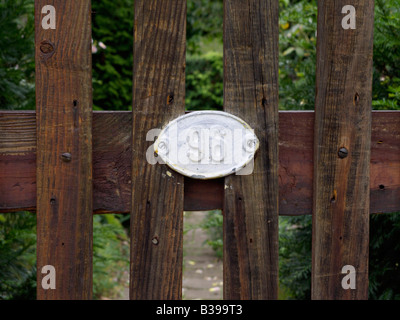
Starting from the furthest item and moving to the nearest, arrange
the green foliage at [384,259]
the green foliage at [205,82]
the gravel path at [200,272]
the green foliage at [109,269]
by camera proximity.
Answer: the green foliage at [205,82] → the gravel path at [200,272] → the green foliage at [109,269] → the green foliage at [384,259]

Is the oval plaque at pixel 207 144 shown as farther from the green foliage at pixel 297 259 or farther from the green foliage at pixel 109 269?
the green foliage at pixel 109 269

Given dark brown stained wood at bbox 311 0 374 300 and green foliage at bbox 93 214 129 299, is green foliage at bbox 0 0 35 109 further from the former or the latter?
dark brown stained wood at bbox 311 0 374 300

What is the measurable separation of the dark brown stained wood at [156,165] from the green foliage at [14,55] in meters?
1.37

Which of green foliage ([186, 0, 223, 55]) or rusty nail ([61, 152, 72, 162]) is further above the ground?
green foliage ([186, 0, 223, 55])

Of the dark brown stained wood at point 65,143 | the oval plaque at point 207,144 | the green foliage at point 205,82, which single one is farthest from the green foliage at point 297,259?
the green foliage at point 205,82

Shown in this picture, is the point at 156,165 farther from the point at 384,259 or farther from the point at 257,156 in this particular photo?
the point at 384,259

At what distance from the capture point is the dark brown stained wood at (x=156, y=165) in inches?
51.0

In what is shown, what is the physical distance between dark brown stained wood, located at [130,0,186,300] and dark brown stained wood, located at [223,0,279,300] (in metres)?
0.15

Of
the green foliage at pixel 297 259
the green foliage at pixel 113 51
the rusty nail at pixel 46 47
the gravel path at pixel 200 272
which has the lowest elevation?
the gravel path at pixel 200 272

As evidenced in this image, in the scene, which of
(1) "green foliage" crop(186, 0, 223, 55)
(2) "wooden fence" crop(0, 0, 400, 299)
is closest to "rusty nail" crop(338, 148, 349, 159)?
(2) "wooden fence" crop(0, 0, 400, 299)

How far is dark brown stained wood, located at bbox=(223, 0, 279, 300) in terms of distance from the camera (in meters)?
1.32

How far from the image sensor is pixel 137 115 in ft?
4.29

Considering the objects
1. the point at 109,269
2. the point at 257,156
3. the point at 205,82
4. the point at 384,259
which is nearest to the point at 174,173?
the point at 257,156

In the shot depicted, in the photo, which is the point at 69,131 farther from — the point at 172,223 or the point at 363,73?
the point at 363,73
